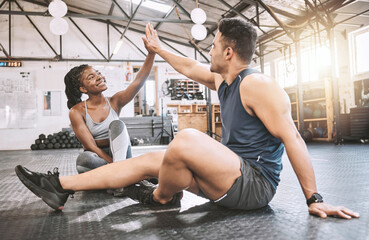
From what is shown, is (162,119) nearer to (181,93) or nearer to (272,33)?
(181,93)

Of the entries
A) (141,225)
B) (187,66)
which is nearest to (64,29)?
(187,66)

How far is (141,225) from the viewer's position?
115cm

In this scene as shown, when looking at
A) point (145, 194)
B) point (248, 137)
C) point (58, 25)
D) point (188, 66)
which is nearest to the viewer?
point (248, 137)

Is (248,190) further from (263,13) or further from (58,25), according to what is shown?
(263,13)

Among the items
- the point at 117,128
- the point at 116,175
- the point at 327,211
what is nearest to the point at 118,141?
the point at 117,128

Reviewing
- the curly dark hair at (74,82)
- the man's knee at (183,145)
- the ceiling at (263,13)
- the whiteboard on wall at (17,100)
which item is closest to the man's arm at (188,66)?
the man's knee at (183,145)

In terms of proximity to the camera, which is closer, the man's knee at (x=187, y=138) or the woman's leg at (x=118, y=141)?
the man's knee at (x=187, y=138)

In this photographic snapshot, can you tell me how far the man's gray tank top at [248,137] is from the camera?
3.80ft

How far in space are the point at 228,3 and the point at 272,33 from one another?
1.75m

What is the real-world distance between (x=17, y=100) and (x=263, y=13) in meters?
8.32

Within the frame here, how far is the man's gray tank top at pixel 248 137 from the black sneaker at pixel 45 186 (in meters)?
0.85

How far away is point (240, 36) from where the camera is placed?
1235 mm

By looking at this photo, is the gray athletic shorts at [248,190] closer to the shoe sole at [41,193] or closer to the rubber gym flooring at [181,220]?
the rubber gym flooring at [181,220]

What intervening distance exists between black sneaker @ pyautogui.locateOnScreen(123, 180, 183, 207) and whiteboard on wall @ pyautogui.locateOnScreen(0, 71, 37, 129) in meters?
9.33
